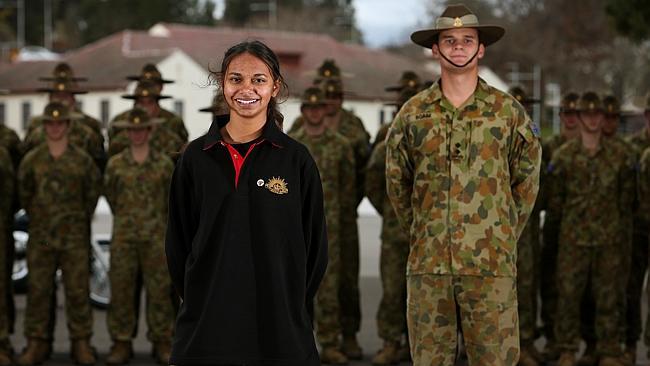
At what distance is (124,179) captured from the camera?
10.4 m

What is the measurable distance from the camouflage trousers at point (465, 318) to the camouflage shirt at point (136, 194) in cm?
399

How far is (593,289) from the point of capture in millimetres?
10203

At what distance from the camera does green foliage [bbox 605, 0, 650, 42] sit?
15.2 metres

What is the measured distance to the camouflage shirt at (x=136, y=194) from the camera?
10.4 meters

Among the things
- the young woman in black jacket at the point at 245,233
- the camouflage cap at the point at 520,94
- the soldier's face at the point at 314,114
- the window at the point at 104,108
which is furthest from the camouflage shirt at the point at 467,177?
the window at the point at 104,108

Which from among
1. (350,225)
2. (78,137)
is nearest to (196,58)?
(78,137)

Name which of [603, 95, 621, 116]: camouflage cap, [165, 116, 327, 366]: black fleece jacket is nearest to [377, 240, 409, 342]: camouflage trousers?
[603, 95, 621, 116]: camouflage cap

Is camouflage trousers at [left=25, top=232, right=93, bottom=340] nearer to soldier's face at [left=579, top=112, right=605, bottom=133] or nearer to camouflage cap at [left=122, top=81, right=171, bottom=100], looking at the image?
camouflage cap at [left=122, top=81, right=171, bottom=100]

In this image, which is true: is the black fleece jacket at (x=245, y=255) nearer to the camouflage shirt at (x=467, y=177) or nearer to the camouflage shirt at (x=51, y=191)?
the camouflage shirt at (x=467, y=177)

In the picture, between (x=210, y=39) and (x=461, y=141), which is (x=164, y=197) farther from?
(x=210, y=39)

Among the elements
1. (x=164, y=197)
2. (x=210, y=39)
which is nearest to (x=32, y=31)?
(x=210, y=39)

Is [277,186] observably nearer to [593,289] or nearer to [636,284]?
[593,289]

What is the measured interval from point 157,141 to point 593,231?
360 centimetres

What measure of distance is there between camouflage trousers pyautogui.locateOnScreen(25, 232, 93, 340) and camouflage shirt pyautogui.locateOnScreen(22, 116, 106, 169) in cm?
86
